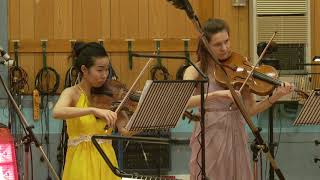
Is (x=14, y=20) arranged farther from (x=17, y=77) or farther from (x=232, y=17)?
(x=232, y=17)

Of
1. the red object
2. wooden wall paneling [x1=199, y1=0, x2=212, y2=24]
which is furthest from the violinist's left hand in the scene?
wooden wall paneling [x1=199, y1=0, x2=212, y2=24]

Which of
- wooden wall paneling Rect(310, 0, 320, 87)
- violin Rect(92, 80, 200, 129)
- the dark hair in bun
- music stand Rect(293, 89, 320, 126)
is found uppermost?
wooden wall paneling Rect(310, 0, 320, 87)

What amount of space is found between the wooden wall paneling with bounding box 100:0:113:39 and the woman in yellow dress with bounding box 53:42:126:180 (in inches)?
118

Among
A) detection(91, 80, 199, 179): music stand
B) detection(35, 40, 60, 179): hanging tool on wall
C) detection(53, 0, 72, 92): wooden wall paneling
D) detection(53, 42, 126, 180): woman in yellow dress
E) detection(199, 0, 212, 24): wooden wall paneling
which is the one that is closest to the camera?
detection(91, 80, 199, 179): music stand

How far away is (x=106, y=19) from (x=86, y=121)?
3.29 metres

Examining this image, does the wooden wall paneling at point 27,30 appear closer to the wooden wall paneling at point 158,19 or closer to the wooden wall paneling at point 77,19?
the wooden wall paneling at point 77,19

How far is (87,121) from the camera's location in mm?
3500

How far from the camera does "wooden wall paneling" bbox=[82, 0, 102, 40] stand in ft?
21.7

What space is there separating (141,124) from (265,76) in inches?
49.3

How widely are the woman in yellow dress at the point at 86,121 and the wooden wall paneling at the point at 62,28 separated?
9.64ft

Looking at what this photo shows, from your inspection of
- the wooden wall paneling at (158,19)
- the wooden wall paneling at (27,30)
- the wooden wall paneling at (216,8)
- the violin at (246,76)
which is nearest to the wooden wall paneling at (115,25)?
the wooden wall paneling at (158,19)

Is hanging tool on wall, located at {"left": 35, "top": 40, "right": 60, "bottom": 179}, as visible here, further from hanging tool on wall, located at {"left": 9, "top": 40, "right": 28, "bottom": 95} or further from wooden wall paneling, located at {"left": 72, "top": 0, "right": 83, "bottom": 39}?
wooden wall paneling, located at {"left": 72, "top": 0, "right": 83, "bottom": 39}

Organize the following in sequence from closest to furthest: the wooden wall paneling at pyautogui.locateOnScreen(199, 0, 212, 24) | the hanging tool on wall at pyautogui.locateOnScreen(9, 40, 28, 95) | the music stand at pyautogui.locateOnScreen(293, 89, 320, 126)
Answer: the music stand at pyautogui.locateOnScreen(293, 89, 320, 126) → the hanging tool on wall at pyautogui.locateOnScreen(9, 40, 28, 95) → the wooden wall paneling at pyautogui.locateOnScreen(199, 0, 212, 24)

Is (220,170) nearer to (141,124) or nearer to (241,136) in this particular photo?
(241,136)
